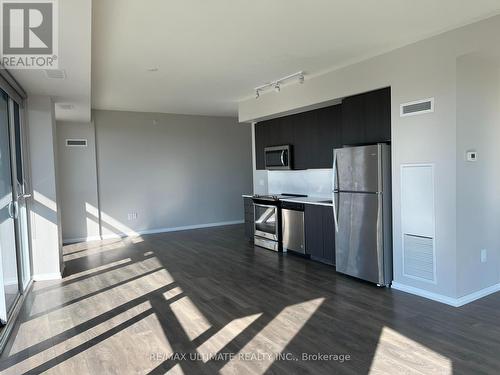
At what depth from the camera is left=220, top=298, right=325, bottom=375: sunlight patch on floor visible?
2514 millimetres

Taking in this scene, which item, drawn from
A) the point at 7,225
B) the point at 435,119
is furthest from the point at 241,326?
the point at 435,119

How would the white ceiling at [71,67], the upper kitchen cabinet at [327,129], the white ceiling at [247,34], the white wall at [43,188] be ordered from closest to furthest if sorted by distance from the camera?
the white ceiling at [71,67]
the white ceiling at [247,34]
the upper kitchen cabinet at [327,129]
the white wall at [43,188]

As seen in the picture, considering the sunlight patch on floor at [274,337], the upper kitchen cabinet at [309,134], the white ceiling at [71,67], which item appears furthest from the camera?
the upper kitchen cabinet at [309,134]

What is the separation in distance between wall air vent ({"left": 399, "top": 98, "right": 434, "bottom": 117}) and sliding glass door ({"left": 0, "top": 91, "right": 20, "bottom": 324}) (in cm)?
415

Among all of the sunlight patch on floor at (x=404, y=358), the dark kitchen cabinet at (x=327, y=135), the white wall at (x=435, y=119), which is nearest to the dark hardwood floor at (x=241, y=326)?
the sunlight patch on floor at (x=404, y=358)

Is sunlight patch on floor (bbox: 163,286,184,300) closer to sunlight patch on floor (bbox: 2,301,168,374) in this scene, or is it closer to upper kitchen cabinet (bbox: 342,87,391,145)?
sunlight patch on floor (bbox: 2,301,168,374)

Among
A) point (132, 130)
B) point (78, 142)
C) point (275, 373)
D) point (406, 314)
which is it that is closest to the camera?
point (275, 373)

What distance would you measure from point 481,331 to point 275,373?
181cm

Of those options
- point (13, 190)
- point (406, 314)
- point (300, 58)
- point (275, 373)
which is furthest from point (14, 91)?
point (406, 314)

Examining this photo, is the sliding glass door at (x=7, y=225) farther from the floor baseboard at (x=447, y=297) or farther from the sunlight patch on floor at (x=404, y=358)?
the floor baseboard at (x=447, y=297)

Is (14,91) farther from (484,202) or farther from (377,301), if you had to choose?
(484,202)

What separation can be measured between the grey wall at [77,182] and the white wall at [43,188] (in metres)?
2.56

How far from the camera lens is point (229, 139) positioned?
8.89m

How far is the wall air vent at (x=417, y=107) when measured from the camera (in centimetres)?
360
